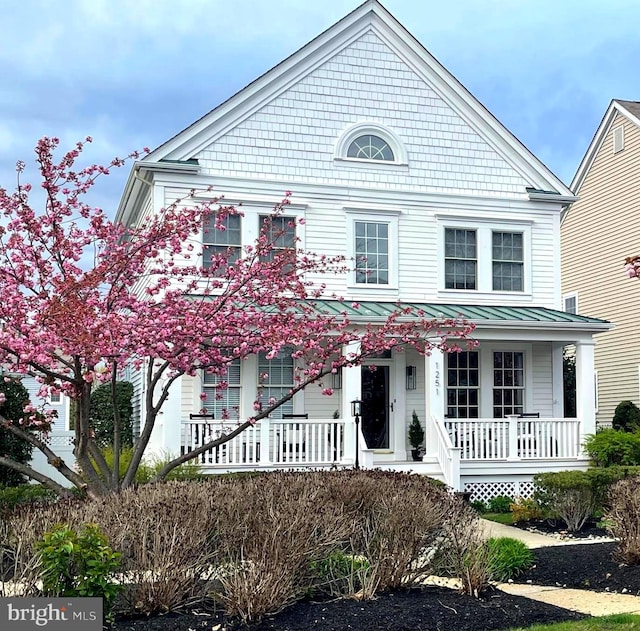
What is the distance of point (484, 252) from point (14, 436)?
10314 millimetres

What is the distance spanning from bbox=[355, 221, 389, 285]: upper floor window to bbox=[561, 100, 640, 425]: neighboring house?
25.8 ft

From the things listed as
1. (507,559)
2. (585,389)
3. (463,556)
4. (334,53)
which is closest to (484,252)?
(585,389)

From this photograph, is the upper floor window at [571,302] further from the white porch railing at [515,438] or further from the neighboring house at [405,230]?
the white porch railing at [515,438]

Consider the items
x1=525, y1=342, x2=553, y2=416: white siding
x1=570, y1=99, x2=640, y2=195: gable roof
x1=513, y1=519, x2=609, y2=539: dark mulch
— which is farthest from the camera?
x1=570, y1=99, x2=640, y2=195: gable roof

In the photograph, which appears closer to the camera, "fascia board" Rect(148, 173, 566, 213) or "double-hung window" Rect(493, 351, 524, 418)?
"fascia board" Rect(148, 173, 566, 213)

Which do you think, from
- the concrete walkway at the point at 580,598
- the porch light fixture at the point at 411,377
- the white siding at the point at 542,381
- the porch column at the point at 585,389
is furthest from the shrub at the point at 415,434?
the concrete walkway at the point at 580,598

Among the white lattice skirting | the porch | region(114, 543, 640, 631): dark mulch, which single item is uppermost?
the porch

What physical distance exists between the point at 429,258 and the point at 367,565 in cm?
1172

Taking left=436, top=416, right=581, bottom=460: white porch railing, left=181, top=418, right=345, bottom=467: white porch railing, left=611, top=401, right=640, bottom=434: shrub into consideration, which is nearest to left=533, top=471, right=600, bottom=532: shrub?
left=436, top=416, right=581, bottom=460: white porch railing

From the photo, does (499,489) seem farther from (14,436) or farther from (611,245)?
(611,245)

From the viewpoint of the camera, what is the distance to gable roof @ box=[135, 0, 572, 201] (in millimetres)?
17172

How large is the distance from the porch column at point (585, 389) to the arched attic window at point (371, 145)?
5.41 meters

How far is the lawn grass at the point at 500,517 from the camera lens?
14270 mm

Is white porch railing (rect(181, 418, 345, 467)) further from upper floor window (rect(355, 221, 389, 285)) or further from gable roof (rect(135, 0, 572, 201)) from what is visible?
gable roof (rect(135, 0, 572, 201))
